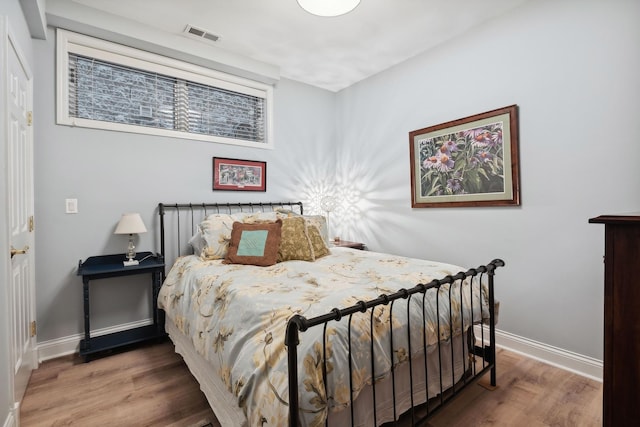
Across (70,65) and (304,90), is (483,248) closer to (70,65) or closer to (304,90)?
(304,90)

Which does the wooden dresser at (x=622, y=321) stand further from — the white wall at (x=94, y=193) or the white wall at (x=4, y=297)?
the white wall at (x=94, y=193)

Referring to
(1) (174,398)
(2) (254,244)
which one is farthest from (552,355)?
(1) (174,398)

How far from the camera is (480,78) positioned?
2.62 meters

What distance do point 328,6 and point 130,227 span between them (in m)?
2.21

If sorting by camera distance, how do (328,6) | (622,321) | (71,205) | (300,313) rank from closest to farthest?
(622,321)
(300,313)
(328,6)
(71,205)

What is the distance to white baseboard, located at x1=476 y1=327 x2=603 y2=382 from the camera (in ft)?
6.70

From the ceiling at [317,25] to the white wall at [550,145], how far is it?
241 millimetres

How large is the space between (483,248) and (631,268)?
1.61 meters

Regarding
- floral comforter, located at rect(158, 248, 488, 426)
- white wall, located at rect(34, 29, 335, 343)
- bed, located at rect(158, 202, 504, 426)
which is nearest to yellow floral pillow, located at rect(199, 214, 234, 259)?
bed, located at rect(158, 202, 504, 426)

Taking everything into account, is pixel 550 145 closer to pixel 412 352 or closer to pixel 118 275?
pixel 412 352

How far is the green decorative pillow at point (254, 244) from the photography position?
89.2 inches

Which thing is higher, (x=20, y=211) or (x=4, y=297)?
(x=20, y=211)

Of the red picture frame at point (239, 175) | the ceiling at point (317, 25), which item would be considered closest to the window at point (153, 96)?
the red picture frame at point (239, 175)

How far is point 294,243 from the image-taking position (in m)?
2.46
